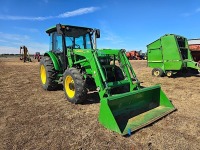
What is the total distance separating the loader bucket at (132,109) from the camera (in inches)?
176

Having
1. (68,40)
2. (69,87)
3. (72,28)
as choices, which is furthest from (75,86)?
(72,28)

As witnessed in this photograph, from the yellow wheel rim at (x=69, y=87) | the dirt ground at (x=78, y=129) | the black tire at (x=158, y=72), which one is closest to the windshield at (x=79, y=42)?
the yellow wheel rim at (x=69, y=87)

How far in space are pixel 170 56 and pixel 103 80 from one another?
23.6 ft

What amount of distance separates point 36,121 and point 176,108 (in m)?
3.75

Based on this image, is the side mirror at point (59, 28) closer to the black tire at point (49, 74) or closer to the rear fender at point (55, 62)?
the rear fender at point (55, 62)

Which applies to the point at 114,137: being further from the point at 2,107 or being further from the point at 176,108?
the point at 2,107

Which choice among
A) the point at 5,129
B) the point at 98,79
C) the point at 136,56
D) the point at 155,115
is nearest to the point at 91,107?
the point at 98,79

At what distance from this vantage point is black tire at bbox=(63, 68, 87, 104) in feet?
19.7

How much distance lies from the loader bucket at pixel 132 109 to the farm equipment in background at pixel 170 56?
19.2 feet

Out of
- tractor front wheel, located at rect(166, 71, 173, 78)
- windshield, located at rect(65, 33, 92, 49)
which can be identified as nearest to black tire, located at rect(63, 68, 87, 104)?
windshield, located at rect(65, 33, 92, 49)

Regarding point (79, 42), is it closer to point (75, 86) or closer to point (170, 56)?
point (75, 86)

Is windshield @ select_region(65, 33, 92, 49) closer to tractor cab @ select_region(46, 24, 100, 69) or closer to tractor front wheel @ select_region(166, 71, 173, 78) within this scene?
tractor cab @ select_region(46, 24, 100, 69)

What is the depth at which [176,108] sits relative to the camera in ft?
19.5

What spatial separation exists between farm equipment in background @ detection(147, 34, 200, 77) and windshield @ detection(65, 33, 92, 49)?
548 cm
